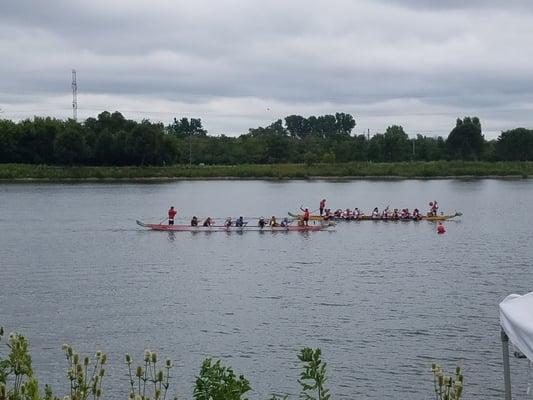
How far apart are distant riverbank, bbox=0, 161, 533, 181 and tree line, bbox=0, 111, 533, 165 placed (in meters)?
2.54

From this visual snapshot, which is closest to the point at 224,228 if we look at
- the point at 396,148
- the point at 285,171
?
the point at 285,171

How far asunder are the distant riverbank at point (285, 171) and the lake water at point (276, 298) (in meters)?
63.4

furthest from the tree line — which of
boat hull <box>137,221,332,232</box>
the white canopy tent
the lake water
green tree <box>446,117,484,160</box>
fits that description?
the white canopy tent

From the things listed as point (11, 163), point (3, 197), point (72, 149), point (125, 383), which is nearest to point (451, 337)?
point (125, 383)

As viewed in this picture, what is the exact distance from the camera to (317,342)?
23.3 meters

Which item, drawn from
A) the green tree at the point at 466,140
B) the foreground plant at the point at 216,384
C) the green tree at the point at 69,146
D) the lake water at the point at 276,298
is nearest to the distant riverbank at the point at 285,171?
the green tree at the point at 69,146

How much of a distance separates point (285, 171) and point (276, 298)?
103 meters

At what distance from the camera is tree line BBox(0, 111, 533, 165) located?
12525 centimetres

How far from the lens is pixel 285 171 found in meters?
133

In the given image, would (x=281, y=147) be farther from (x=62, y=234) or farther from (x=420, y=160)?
(x=62, y=234)

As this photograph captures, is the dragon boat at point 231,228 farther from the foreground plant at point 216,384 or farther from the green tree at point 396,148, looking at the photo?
the green tree at point 396,148

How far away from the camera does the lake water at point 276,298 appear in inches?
829

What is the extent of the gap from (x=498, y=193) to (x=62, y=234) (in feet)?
212

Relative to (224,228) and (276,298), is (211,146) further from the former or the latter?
(276,298)
